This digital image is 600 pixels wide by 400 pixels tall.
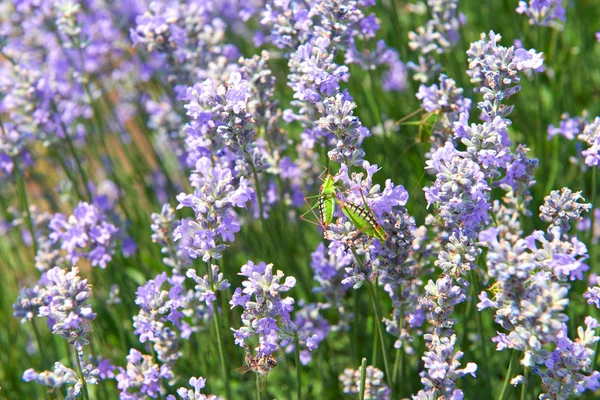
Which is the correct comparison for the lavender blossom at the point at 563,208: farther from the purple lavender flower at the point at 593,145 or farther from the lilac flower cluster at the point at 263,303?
the lilac flower cluster at the point at 263,303

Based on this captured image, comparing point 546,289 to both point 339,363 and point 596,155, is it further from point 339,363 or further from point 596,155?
point 339,363

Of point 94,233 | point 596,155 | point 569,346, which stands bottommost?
point 569,346

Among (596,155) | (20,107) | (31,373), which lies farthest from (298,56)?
(20,107)

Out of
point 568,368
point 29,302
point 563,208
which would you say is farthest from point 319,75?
point 29,302

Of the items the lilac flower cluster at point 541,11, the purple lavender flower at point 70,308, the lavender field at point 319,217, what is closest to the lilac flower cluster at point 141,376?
the lavender field at point 319,217

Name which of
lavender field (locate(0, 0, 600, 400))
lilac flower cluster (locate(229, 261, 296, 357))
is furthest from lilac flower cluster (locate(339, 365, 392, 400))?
lilac flower cluster (locate(229, 261, 296, 357))

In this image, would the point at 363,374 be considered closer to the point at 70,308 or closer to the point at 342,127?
the point at 342,127

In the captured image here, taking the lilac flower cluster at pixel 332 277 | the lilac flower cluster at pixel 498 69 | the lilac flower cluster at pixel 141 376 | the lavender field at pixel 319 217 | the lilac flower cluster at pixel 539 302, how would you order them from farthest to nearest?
1. the lilac flower cluster at pixel 332 277
2. the lilac flower cluster at pixel 141 376
3. the lilac flower cluster at pixel 498 69
4. the lavender field at pixel 319 217
5. the lilac flower cluster at pixel 539 302
